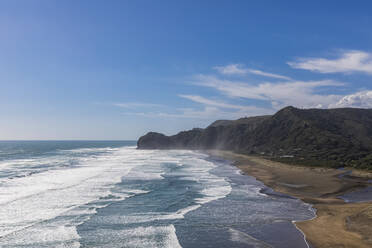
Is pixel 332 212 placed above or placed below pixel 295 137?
below

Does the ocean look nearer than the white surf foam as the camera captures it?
Yes

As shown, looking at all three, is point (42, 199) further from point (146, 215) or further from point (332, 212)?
point (332, 212)

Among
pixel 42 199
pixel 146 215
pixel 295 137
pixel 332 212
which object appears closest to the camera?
pixel 146 215

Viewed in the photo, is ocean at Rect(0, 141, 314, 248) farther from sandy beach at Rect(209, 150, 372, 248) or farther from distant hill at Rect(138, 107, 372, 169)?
distant hill at Rect(138, 107, 372, 169)

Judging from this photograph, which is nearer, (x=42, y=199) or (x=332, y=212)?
(x=332, y=212)

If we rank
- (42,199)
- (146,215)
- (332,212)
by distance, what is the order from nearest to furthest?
(146,215)
(332,212)
(42,199)

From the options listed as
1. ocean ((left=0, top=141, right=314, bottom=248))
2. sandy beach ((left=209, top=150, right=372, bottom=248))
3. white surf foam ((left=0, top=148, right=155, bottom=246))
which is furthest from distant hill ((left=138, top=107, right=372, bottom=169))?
white surf foam ((left=0, top=148, right=155, bottom=246))

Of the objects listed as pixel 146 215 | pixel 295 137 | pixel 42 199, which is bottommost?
pixel 146 215

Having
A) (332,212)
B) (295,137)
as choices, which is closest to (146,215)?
(332,212)

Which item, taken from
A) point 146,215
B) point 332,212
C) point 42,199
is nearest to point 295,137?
point 332,212
